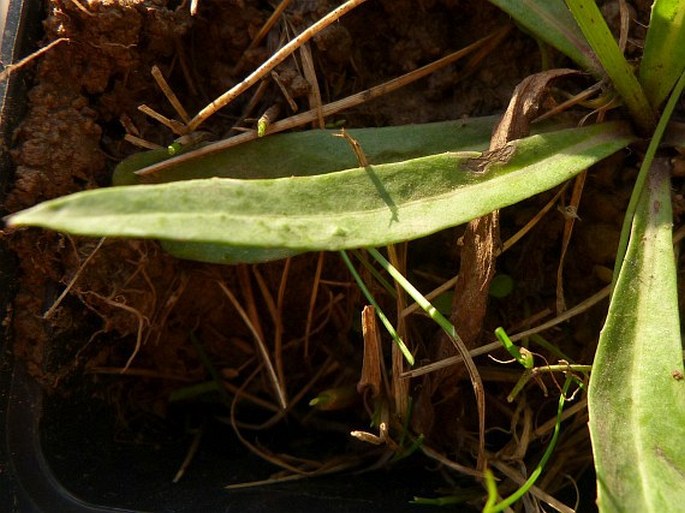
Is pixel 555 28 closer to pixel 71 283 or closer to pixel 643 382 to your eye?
pixel 643 382

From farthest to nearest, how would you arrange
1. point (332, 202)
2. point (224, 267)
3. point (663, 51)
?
point (224, 267)
point (663, 51)
point (332, 202)

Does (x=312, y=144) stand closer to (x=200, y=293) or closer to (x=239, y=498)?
(x=200, y=293)

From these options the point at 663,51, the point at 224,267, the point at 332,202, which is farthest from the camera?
the point at 224,267

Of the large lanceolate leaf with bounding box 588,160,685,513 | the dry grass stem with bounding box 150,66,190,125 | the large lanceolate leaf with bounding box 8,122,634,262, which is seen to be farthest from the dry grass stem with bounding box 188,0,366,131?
the large lanceolate leaf with bounding box 588,160,685,513

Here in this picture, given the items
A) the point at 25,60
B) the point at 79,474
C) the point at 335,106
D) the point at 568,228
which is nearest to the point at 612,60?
the point at 568,228

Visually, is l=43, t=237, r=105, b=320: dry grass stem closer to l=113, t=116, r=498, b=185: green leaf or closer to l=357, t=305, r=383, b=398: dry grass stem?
l=113, t=116, r=498, b=185: green leaf
